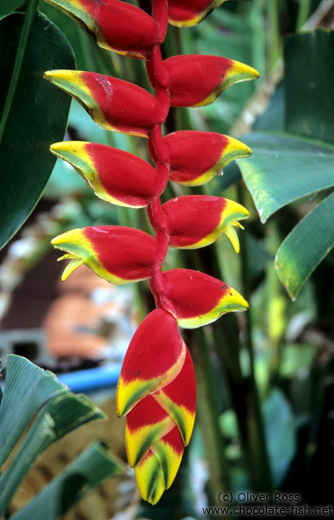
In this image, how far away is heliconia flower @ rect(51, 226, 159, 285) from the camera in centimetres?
21

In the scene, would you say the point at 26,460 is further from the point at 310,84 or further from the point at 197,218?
the point at 310,84

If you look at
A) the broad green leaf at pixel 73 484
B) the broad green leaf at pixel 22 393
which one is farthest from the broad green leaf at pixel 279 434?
the broad green leaf at pixel 22 393

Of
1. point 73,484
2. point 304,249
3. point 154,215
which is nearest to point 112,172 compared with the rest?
point 154,215

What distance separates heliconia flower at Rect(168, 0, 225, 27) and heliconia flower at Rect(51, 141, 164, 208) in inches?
3.8

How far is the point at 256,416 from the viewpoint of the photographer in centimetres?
54

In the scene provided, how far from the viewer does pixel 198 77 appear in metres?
0.25

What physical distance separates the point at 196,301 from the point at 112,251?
0.04 m

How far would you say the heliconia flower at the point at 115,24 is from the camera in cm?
23

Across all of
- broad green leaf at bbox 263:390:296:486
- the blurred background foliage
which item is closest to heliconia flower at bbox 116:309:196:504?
the blurred background foliage

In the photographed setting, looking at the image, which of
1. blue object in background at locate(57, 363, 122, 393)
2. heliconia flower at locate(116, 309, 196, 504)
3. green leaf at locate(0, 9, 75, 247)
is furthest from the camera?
blue object in background at locate(57, 363, 122, 393)

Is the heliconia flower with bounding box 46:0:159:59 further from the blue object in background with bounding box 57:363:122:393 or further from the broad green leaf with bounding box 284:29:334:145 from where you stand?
the blue object in background with bounding box 57:363:122:393

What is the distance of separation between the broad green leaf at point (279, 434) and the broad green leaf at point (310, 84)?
1.39ft

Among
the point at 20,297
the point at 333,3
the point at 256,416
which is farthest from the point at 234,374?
the point at 20,297

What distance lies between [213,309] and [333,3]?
1.74ft
